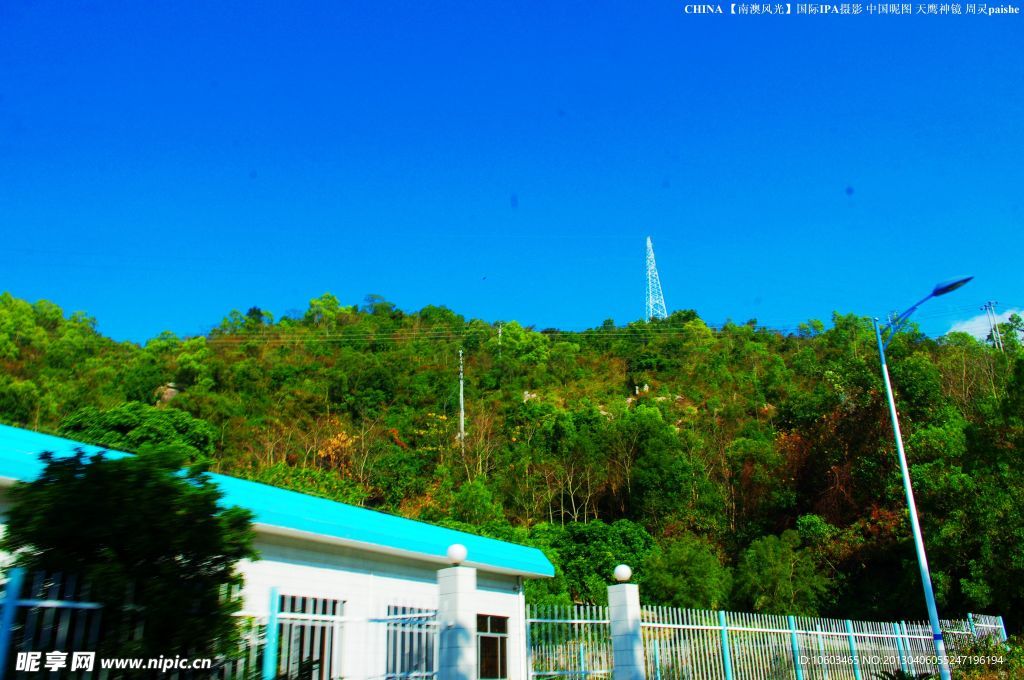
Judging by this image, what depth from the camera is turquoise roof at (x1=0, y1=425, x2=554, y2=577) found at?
6.67 meters

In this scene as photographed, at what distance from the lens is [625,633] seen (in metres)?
9.63

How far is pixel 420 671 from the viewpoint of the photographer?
950cm

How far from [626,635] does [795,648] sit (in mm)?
4036

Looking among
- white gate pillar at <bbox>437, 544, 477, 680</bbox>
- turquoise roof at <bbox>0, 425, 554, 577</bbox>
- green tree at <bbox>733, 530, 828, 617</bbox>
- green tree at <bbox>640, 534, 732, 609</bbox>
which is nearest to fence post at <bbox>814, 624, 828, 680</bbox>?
turquoise roof at <bbox>0, 425, 554, 577</bbox>

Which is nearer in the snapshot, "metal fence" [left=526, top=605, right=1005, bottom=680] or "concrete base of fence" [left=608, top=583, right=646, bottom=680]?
"concrete base of fence" [left=608, top=583, right=646, bottom=680]

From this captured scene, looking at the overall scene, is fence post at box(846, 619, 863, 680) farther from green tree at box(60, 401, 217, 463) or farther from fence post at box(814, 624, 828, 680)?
green tree at box(60, 401, 217, 463)

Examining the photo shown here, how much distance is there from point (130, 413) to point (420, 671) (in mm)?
22148

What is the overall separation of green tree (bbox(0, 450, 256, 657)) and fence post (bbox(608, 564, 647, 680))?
5.67m

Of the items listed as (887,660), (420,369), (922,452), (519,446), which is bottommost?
(887,660)

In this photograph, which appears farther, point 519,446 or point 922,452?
point 519,446

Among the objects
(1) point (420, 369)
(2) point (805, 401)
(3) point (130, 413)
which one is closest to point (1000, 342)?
(2) point (805, 401)

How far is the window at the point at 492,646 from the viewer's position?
10.7m

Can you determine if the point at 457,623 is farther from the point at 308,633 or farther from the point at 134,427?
the point at 134,427

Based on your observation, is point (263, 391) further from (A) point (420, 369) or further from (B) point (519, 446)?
(B) point (519, 446)
